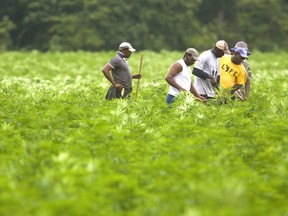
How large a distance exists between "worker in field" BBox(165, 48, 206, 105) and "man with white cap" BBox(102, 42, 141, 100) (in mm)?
1022

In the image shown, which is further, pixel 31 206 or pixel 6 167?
pixel 6 167

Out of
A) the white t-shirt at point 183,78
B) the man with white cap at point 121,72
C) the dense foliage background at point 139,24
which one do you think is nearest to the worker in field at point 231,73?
the white t-shirt at point 183,78

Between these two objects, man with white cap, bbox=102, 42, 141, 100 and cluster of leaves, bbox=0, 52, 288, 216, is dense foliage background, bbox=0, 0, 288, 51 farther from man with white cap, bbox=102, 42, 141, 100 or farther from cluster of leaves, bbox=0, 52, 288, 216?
cluster of leaves, bbox=0, 52, 288, 216

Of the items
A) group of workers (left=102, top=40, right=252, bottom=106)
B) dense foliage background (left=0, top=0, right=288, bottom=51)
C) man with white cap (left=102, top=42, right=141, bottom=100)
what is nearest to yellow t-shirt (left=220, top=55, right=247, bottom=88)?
group of workers (left=102, top=40, right=252, bottom=106)

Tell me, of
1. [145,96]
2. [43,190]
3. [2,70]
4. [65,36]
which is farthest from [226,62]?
[65,36]

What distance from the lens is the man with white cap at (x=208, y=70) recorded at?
11.2 m

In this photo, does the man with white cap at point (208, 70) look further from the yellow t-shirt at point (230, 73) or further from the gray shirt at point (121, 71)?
the gray shirt at point (121, 71)

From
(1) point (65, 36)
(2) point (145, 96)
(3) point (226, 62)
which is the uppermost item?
(3) point (226, 62)

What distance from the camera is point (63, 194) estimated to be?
4.96 meters

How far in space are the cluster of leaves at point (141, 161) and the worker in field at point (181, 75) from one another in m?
0.39

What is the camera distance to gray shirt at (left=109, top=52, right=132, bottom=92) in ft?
37.4

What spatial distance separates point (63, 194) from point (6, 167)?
1.70 meters

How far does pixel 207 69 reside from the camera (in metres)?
11.3

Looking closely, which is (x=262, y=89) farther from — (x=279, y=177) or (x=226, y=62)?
(x=279, y=177)
